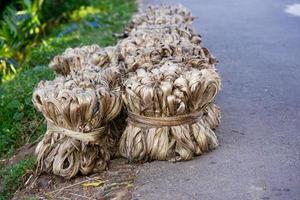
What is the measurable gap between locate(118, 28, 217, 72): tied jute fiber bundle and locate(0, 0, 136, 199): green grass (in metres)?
0.91

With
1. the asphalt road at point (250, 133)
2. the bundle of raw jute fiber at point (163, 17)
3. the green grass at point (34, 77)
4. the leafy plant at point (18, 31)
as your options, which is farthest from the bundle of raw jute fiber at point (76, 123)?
the leafy plant at point (18, 31)

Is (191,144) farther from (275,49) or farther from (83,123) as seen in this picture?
(275,49)

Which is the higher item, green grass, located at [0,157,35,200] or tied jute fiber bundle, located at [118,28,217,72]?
tied jute fiber bundle, located at [118,28,217,72]

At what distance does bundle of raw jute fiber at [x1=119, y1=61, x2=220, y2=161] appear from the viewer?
3195 millimetres

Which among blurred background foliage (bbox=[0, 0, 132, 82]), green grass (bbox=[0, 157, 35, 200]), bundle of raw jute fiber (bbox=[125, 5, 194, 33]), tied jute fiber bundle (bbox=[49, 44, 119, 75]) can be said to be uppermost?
tied jute fiber bundle (bbox=[49, 44, 119, 75])

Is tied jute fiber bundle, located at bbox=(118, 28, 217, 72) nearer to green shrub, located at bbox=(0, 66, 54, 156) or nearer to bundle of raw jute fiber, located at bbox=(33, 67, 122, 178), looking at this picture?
bundle of raw jute fiber, located at bbox=(33, 67, 122, 178)

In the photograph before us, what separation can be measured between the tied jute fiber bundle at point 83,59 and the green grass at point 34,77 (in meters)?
0.66

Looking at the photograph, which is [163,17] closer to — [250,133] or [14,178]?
[250,133]

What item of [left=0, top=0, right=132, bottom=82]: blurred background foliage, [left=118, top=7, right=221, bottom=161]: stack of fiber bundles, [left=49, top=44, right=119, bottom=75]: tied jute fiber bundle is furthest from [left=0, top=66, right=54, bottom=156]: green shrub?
[left=0, top=0, right=132, bottom=82]: blurred background foliage

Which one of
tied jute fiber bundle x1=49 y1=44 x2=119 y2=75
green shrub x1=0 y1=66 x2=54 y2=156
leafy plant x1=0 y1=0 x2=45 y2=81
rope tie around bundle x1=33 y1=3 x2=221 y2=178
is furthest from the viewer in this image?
leafy plant x1=0 y1=0 x2=45 y2=81

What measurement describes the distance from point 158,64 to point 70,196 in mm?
938

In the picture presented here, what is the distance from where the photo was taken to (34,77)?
5.67 m

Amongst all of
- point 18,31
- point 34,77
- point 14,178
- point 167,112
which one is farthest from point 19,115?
point 18,31

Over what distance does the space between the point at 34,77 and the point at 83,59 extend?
1.86 m
